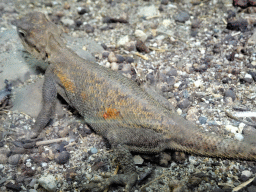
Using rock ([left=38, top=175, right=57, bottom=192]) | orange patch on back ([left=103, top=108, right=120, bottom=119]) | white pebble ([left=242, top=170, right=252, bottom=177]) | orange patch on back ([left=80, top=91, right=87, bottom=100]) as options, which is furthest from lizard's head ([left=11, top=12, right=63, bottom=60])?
white pebble ([left=242, top=170, right=252, bottom=177])

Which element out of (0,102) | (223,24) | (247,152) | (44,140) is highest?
(223,24)

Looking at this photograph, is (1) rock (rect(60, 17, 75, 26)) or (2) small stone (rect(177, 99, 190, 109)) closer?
(2) small stone (rect(177, 99, 190, 109))

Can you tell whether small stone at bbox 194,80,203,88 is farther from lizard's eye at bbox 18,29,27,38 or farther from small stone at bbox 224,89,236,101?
lizard's eye at bbox 18,29,27,38

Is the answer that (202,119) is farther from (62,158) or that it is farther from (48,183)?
(48,183)

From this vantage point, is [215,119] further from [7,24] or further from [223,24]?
[7,24]

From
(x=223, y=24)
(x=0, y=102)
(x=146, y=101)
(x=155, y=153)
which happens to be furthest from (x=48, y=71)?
(x=223, y=24)

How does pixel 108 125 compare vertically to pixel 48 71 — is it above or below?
below
